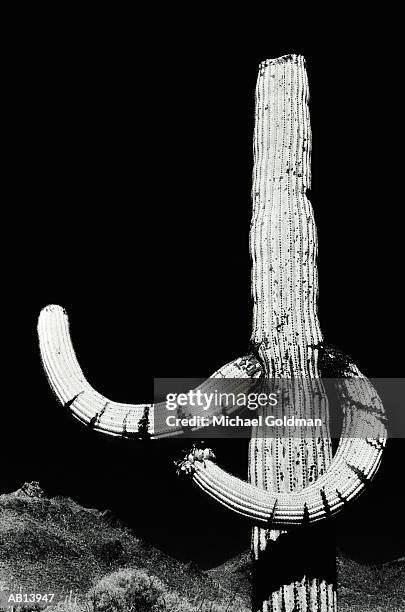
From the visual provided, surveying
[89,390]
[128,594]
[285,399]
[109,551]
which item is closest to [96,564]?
[109,551]

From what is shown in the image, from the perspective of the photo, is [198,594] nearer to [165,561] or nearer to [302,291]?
[165,561]

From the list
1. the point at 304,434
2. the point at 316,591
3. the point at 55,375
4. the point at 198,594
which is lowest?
the point at 198,594

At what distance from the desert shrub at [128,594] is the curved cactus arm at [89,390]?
20.4 ft

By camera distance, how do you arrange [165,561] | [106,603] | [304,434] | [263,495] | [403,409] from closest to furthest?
1. [263,495]
2. [304,434]
3. [403,409]
4. [106,603]
5. [165,561]

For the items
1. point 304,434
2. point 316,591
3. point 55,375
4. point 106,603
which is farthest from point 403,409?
point 106,603

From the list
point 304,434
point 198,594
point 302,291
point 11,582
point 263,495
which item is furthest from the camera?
point 198,594

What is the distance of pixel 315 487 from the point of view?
2.07 metres

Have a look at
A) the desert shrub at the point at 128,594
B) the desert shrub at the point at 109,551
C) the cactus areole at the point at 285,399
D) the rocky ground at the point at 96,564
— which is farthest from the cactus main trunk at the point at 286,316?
the desert shrub at the point at 109,551

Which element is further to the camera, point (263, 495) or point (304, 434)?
point (304, 434)

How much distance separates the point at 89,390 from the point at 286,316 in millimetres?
780

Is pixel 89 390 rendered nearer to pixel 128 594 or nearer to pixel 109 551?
pixel 128 594

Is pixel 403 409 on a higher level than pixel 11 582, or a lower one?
higher

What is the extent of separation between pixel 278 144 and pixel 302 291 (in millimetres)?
685

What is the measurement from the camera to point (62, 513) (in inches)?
532
